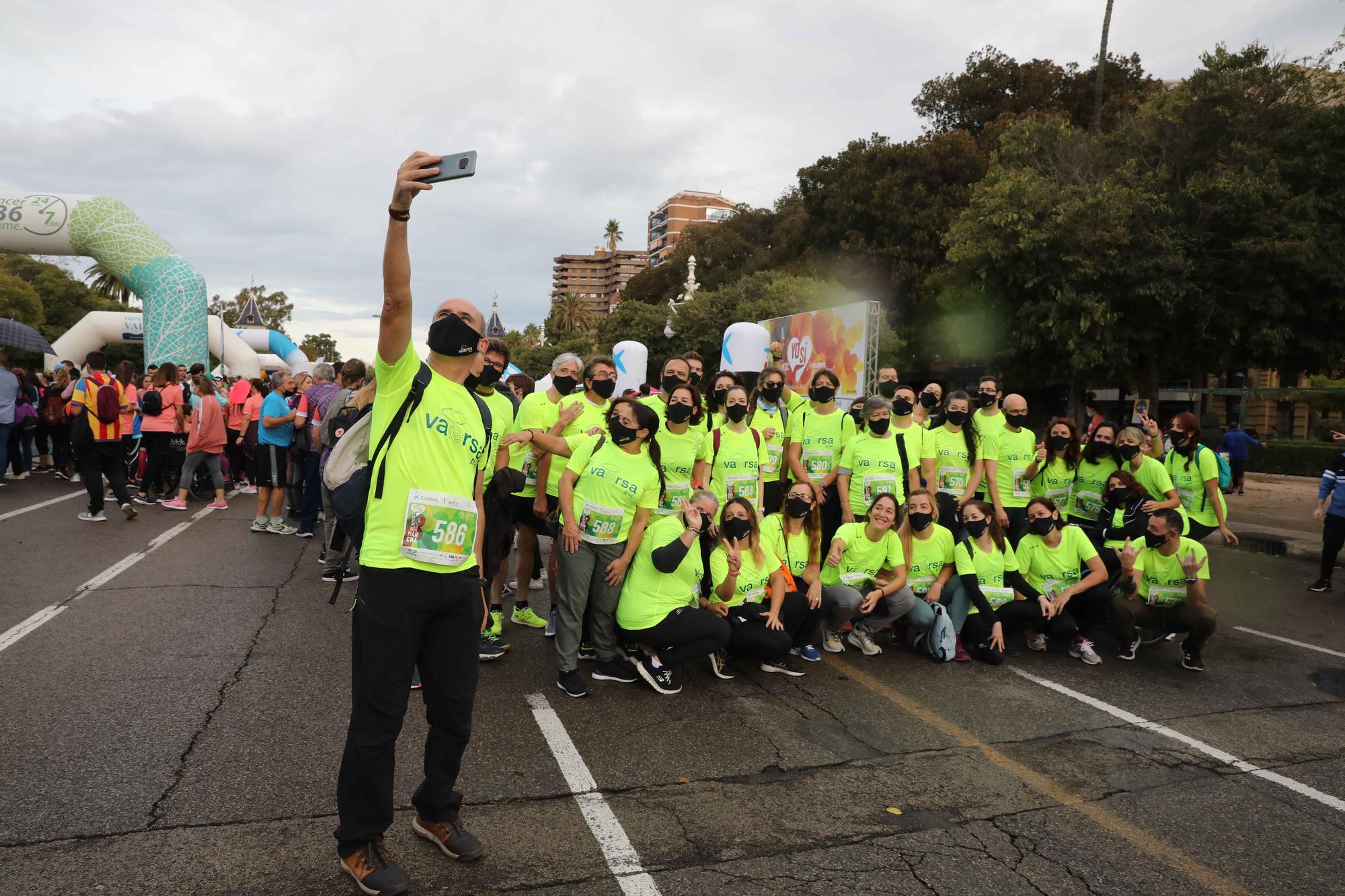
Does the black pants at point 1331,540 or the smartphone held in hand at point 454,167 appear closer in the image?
the smartphone held in hand at point 454,167

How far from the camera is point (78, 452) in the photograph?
1009 centimetres

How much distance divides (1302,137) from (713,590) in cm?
1717

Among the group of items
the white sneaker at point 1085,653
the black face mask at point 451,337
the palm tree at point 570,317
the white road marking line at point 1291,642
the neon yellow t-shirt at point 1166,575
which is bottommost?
the white road marking line at point 1291,642

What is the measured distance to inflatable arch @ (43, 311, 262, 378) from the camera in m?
32.1

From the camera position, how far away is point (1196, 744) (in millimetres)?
4660

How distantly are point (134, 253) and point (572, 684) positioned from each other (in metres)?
21.6

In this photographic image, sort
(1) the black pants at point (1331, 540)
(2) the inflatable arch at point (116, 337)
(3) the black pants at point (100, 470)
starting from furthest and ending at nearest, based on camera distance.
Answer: (2) the inflatable arch at point (116, 337)
(3) the black pants at point (100, 470)
(1) the black pants at point (1331, 540)

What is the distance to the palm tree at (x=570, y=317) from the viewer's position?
98.8m

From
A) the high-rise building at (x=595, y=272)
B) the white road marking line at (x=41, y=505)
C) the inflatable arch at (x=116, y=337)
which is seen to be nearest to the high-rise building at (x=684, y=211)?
the high-rise building at (x=595, y=272)

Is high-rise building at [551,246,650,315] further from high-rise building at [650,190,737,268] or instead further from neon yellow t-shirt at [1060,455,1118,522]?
neon yellow t-shirt at [1060,455,1118,522]

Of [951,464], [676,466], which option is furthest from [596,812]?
[951,464]

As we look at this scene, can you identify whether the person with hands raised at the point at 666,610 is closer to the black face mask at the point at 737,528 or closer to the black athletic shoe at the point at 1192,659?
the black face mask at the point at 737,528

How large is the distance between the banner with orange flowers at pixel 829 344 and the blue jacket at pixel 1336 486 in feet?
26.8

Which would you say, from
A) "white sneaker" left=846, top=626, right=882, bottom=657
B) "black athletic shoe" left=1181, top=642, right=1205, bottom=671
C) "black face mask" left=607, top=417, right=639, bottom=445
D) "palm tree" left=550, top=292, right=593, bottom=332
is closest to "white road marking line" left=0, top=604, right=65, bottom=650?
"black face mask" left=607, top=417, right=639, bottom=445
